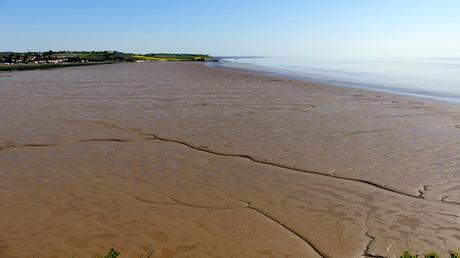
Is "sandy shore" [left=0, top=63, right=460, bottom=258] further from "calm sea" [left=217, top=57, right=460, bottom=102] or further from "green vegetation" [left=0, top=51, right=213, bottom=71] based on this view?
"green vegetation" [left=0, top=51, right=213, bottom=71]

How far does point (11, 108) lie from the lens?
14680 millimetres

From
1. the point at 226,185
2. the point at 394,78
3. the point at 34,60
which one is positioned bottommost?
the point at 226,185

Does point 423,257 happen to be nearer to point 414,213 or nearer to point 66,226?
point 414,213

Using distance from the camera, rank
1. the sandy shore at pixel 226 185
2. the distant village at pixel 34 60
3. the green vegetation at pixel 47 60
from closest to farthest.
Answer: the sandy shore at pixel 226 185
the green vegetation at pixel 47 60
the distant village at pixel 34 60

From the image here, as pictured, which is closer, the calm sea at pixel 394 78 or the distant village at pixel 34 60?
the calm sea at pixel 394 78

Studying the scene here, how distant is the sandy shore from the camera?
4812 millimetres

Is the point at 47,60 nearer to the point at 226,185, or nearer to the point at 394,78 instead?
the point at 394,78

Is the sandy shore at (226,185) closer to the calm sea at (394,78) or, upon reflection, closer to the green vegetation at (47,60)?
the calm sea at (394,78)

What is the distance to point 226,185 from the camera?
22.2 feet

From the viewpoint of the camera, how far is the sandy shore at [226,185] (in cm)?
481

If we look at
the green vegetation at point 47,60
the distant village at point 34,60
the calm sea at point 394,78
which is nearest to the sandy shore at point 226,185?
the calm sea at point 394,78

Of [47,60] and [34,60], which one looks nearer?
[34,60]

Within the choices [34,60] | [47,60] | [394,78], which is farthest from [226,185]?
[47,60]

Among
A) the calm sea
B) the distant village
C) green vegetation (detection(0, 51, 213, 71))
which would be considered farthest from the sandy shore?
the distant village
